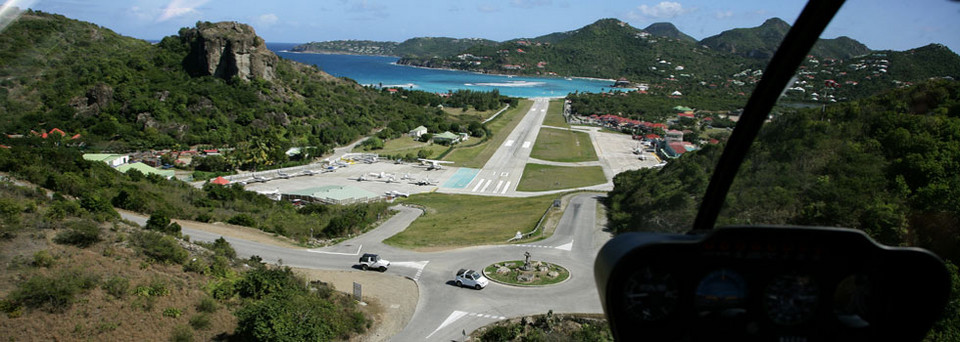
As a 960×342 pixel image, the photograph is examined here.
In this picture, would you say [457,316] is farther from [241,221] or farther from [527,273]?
[241,221]

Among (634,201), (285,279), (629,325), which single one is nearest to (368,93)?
(634,201)

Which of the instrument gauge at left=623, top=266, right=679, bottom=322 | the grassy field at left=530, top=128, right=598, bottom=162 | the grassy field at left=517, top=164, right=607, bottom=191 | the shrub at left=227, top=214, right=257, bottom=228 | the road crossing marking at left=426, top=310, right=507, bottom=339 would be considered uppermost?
the instrument gauge at left=623, top=266, right=679, bottom=322

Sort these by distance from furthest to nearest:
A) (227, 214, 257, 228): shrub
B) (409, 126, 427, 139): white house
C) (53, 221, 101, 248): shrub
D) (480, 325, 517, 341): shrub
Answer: (409, 126, 427, 139): white house < (227, 214, 257, 228): shrub < (53, 221, 101, 248): shrub < (480, 325, 517, 341): shrub

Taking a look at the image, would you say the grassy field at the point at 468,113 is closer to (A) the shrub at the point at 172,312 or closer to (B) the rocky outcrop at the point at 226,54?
(B) the rocky outcrop at the point at 226,54

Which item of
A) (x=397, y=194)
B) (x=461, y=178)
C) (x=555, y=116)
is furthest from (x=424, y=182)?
(x=555, y=116)

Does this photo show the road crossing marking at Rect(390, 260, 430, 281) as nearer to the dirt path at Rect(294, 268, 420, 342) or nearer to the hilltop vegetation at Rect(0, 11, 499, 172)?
the dirt path at Rect(294, 268, 420, 342)

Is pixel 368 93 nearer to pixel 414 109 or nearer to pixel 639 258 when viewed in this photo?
pixel 414 109

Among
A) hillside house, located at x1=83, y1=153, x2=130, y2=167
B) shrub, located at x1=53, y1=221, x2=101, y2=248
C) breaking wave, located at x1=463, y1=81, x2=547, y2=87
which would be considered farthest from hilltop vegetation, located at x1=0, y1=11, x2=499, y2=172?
breaking wave, located at x1=463, y1=81, x2=547, y2=87
